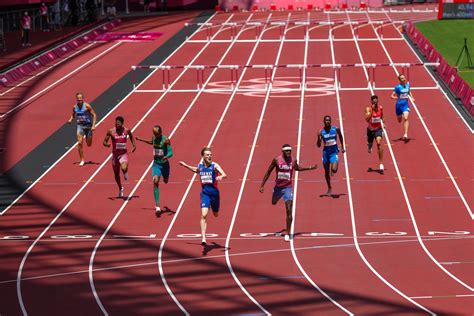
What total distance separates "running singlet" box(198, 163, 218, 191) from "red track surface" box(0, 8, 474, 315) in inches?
53.7

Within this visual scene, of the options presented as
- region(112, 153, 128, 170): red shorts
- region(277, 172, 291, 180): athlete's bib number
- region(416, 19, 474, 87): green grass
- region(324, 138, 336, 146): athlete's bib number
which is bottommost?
region(416, 19, 474, 87): green grass

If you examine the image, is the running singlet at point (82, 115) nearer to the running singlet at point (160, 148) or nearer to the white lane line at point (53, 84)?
the running singlet at point (160, 148)

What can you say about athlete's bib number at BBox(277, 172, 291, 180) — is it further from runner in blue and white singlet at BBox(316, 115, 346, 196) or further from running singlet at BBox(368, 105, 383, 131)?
running singlet at BBox(368, 105, 383, 131)

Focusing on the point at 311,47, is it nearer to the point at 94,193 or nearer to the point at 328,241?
the point at 94,193

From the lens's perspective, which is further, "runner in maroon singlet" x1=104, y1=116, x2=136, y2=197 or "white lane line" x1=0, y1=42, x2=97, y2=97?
"white lane line" x1=0, y1=42, x2=97, y2=97

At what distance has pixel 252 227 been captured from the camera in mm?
26438

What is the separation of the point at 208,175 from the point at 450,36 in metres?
40.0

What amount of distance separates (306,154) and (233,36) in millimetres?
30003

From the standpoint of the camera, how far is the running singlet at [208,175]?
78.8 feet

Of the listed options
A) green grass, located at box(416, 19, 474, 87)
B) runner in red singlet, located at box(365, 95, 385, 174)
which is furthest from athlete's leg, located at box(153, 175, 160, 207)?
green grass, located at box(416, 19, 474, 87)

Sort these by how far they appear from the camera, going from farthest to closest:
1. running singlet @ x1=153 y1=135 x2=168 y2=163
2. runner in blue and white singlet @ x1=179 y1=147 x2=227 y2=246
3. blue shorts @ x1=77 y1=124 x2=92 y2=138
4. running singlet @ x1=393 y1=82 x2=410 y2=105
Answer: running singlet @ x1=393 y1=82 x2=410 y2=105 → blue shorts @ x1=77 y1=124 x2=92 y2=138 → running singlet @ x1=153 y1=135 x2=168 y2=163 → runner in blue and white singlet @ x1=179 y1=147 x2=227 y2=246

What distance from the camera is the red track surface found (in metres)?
21.0

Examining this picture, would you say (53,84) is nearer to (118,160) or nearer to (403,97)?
(403,97)

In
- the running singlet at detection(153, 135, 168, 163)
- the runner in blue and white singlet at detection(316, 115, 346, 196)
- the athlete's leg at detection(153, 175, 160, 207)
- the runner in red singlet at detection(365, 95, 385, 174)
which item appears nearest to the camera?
the running singlet at detection(153, 135, 168, 163)
